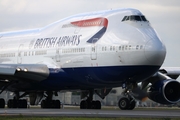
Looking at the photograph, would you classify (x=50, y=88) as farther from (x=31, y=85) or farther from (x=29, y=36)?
(x=29, y=36)

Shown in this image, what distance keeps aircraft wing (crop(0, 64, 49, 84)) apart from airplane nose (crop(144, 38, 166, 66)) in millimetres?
7981

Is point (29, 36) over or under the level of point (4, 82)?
over

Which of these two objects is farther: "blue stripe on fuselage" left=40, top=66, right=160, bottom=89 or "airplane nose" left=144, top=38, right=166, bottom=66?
"blue stripe on fuselage" left=40, top=66, right=160, bottom=89

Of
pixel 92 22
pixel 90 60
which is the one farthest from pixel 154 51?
pixel 92 22

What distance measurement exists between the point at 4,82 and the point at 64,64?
444cm

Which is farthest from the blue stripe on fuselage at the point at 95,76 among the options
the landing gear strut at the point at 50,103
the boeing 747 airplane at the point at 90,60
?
the landing gear strut at the point at 50,103

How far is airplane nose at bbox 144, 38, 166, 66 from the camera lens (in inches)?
1355

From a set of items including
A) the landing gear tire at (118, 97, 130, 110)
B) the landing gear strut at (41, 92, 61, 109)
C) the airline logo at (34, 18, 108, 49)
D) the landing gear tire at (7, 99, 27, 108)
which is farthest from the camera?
the landing gear strut at (41, 92, 61, 109)

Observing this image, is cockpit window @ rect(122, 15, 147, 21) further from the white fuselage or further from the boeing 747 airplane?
the white fuselage

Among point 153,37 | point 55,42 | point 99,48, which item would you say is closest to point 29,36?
point 55,42

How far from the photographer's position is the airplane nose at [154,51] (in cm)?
3441

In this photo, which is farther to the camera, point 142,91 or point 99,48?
point 142,91

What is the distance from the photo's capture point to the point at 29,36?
4303 centimetres

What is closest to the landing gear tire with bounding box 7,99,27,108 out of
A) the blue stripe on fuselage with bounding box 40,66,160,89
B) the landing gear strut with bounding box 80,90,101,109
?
the blue stripe on fuselage with bounding box 40,66,160,89
